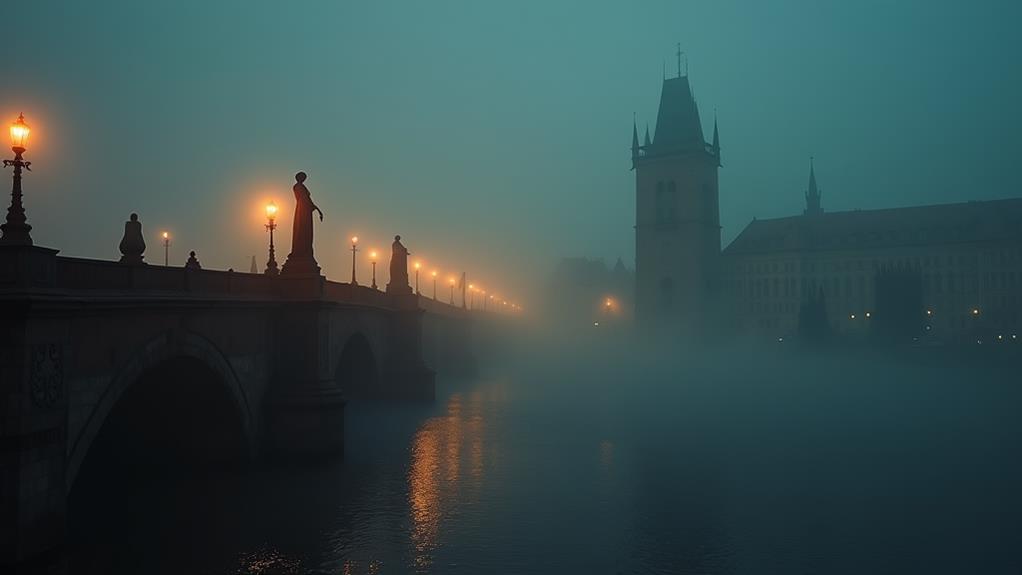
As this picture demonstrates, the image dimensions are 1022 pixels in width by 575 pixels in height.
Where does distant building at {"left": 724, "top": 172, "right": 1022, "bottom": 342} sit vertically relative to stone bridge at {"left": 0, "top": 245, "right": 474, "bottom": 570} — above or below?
above

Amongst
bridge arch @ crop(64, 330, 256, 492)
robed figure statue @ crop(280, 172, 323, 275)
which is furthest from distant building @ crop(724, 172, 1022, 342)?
bridge arch @ crop(64, 330, 256, 492)

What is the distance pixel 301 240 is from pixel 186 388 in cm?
660

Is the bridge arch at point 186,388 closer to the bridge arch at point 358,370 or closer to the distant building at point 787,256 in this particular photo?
the bridge arch at point 358,370

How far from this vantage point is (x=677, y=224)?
417 feet

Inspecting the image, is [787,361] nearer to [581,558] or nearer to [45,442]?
[581,558]

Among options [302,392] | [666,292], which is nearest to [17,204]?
[302,392]

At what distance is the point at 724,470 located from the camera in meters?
30.1

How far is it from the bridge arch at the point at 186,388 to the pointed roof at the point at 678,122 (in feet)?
365

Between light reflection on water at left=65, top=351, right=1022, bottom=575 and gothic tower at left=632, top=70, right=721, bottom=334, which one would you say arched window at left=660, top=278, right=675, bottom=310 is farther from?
light reflection on water at left=65, top=351, right=1022, bottom=575

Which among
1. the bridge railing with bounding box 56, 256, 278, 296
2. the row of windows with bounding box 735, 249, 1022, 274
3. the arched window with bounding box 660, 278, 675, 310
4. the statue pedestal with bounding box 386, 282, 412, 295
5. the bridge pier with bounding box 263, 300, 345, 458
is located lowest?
the bridge pier with bounding box 263, 300, 345, 458

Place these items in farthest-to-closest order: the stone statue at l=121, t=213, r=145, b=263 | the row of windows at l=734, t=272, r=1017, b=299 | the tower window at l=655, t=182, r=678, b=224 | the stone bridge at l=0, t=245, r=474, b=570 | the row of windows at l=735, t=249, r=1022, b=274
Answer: the tower window at l=655, t=182, r=678, b=224
the row of windows at l=734, t=272, r=1017, b=299
the row of windows at l=735, t=249, r=1022, b=274
the stone statue at l=121, t=213, r=145, b=263
the stone bridge at l=0, t=245, r=474, b=570

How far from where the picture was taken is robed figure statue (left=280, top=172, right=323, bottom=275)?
2820cm

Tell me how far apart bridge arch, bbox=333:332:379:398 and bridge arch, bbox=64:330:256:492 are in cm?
1561

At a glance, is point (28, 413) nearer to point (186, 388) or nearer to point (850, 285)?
point (186, 388)
